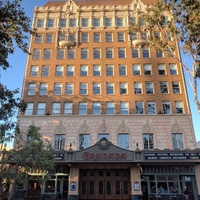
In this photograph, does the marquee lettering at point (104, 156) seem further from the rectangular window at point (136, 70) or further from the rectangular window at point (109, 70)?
the rectangular window at point (136, 70)

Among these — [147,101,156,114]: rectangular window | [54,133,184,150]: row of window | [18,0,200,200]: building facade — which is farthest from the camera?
[147,101,156,114]: rectangular window

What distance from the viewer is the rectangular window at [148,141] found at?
96.1 feet

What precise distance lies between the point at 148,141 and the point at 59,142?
1191cm

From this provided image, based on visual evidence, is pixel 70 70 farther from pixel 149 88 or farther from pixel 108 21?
pixel 149 88

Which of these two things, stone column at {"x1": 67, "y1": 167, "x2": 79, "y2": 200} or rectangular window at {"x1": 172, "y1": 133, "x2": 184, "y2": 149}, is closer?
stone column at {"x1": 67, "y1": 167, "x2": 79, "y2": 200}

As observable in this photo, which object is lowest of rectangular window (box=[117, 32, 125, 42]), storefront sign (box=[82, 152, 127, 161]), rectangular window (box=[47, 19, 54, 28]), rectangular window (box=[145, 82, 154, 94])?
storefront sign (box=[82, 152, 127, 161])

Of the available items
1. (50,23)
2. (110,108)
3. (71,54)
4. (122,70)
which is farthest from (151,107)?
(50,23)

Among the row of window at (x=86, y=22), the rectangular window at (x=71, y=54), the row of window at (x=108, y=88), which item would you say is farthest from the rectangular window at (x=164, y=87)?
the rectangular window at (x=71, y=54)

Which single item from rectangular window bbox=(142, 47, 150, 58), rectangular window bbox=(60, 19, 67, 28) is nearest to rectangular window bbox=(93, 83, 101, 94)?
rectangular window bbox=(142, 47, 150, 58)

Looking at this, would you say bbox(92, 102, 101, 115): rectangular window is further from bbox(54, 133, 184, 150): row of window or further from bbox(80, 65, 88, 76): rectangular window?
bbox(80, 65, 88, 76): rectangular window

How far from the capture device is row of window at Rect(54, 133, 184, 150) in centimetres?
2939

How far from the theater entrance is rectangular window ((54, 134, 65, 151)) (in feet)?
13.9

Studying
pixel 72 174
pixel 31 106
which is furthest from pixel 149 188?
pixel 31 106

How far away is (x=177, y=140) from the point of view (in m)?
29.6
